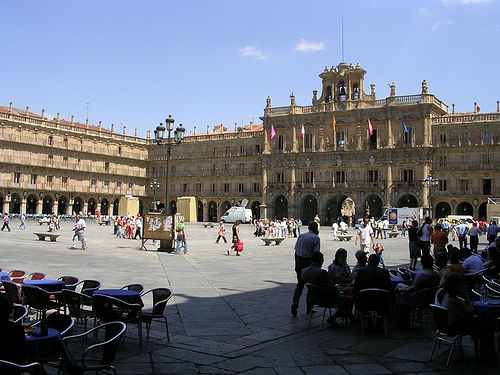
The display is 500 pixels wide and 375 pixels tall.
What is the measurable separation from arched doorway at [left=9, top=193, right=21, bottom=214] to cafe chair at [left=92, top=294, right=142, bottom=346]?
57.3 m

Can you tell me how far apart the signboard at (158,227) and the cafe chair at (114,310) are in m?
15.0

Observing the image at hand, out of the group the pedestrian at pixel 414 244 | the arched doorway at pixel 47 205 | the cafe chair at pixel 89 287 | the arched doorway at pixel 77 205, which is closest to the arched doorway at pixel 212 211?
the arched doorway at pixel 77 205

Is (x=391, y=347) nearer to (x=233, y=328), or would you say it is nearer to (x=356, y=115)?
(x=233, y=328)

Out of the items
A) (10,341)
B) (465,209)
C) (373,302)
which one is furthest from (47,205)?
(10,341)

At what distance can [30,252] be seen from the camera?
18875 mm

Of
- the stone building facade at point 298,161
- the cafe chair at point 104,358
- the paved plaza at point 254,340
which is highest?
the stone building facade at point 298,161

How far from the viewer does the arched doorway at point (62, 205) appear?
6426 cm

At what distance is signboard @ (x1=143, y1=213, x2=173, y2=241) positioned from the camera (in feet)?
72.2

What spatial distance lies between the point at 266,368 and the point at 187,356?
3.43ft

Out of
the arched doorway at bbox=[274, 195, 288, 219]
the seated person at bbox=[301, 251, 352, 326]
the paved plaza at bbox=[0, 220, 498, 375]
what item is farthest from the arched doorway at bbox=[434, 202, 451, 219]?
the seated person at bbox=[301, 251, 352, 326]

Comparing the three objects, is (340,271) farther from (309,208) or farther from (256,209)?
(256,209)

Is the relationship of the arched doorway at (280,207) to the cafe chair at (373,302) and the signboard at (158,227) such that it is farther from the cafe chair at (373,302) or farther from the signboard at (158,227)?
the cafe chair at (373,302)

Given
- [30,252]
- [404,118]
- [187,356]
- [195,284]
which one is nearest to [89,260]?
[30,252]

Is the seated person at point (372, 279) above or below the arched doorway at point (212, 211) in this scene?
below
